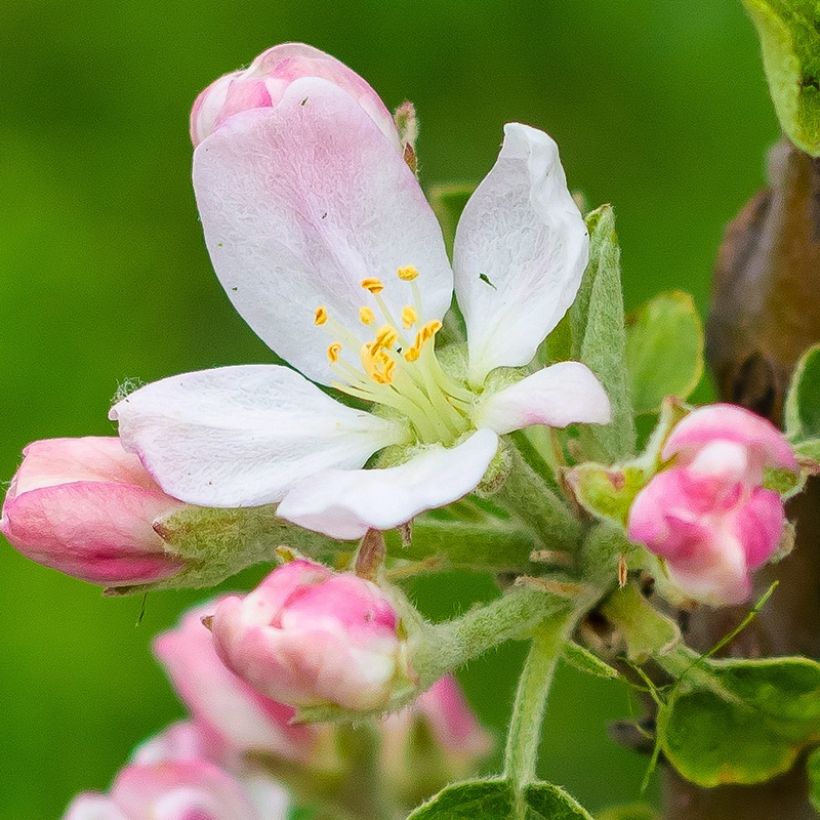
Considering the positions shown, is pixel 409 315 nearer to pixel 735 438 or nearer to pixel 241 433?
pixel 241 433

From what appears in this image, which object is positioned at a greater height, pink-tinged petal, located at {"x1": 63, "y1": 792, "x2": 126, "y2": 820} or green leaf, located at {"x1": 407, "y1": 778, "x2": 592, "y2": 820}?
green leaf, located at {"x1": 407, "y1": 778, "x2": 592, "y2": 820}

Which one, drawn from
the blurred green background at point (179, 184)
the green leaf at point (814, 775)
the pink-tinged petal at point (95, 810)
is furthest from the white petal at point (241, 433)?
the blurred green background at point (179, 184)

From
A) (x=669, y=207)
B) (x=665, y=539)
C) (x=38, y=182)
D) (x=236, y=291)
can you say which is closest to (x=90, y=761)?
(x=38, y=182)

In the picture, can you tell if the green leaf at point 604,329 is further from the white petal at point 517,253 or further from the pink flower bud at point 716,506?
the pink flower bud at point 716,506

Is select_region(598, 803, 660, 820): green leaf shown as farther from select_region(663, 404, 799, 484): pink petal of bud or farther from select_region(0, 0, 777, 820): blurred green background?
select_region(0, 0, 777, 820): blurred green background

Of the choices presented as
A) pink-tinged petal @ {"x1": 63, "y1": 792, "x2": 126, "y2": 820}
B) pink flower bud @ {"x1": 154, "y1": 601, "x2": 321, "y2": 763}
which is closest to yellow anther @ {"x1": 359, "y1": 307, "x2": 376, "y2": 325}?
pink flower bud @ {"x1": 154, "y1": 601, "x2": 321, "y2": 763}

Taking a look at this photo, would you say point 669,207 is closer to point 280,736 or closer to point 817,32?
point 280,736

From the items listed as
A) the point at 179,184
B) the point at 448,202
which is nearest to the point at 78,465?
the point at 448,202
